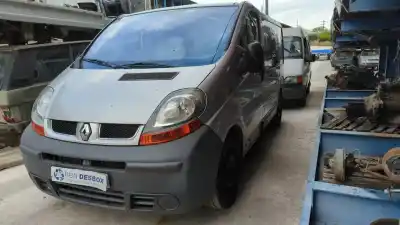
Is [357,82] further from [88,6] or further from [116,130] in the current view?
[88,6]

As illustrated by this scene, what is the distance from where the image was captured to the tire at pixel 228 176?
102 inches

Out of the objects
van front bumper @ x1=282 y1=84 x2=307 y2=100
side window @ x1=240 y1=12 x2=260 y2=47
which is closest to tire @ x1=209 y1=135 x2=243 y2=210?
side window @ x1=240 y1=12 x2=260 y2=47

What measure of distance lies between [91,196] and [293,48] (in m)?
6.74

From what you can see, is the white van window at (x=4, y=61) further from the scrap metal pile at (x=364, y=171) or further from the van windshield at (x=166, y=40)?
the scrap metal pile at (x=364, y=171)

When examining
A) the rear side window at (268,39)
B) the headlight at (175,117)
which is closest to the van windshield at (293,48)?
the rear side window at (268,39)

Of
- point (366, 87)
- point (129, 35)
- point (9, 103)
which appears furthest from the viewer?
point (366, 87)

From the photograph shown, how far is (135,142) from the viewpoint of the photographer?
219cm

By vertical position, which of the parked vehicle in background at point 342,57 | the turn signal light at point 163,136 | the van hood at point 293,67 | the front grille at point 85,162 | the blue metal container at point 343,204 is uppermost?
the turn signal light at point 163,136

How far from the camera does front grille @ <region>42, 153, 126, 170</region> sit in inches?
86.4

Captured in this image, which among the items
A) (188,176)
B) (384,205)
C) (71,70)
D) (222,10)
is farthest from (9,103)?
(384,205)

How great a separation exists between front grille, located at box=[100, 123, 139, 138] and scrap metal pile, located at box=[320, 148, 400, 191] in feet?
4.30

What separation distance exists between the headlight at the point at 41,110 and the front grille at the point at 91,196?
1.46 ft

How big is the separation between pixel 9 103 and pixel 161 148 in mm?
3345

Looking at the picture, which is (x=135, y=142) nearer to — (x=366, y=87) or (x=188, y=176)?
(x=188, y=176)
